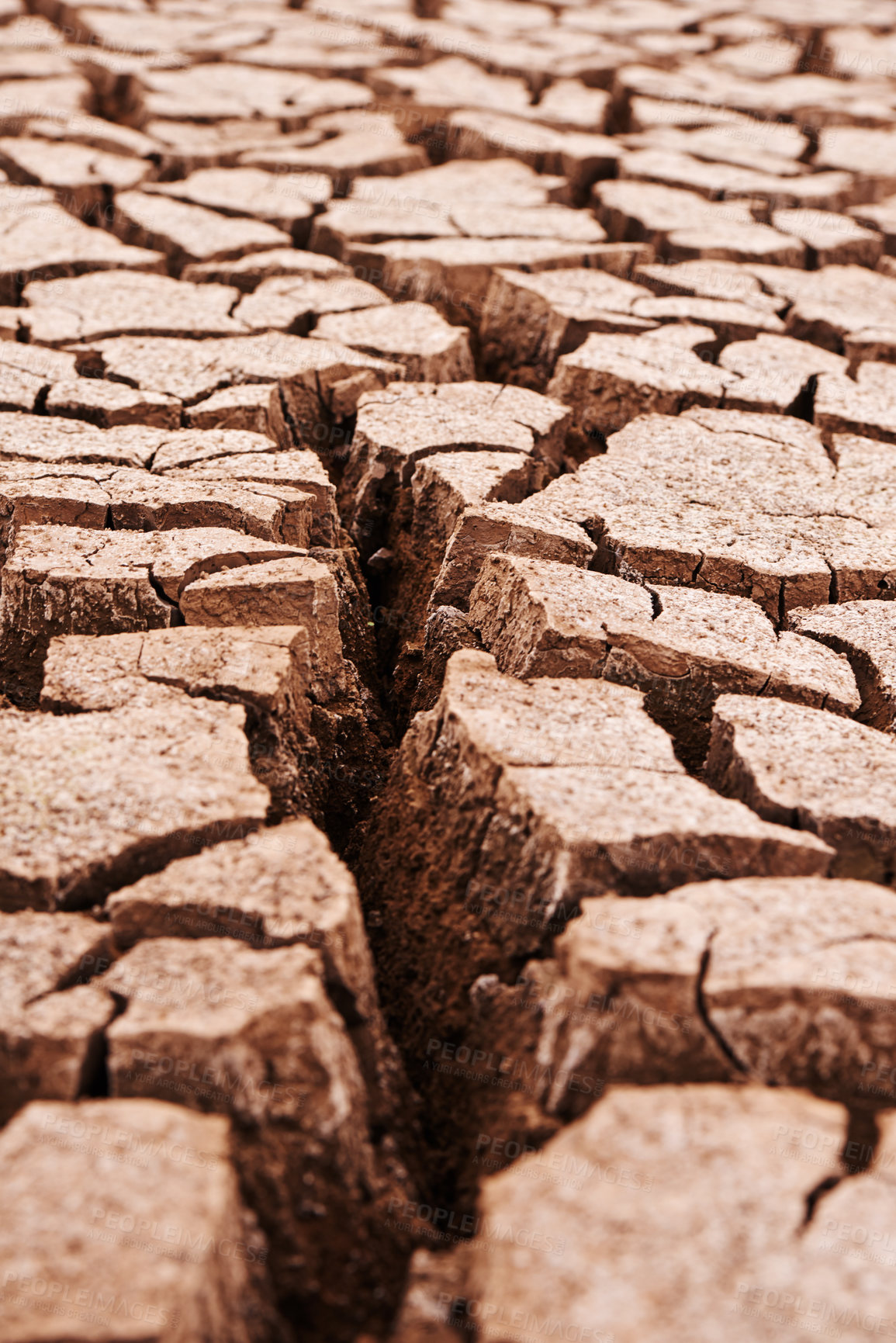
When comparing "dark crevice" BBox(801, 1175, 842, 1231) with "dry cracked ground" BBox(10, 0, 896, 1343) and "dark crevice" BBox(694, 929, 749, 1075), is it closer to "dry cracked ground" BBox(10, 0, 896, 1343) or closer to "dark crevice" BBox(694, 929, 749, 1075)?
"dry cracked ground" BBox(10, 0, 896, 1343)

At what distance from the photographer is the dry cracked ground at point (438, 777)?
1127 millimetres

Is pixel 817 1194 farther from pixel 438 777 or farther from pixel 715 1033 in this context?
pixel 438 777

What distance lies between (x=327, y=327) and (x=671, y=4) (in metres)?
A: 5.46

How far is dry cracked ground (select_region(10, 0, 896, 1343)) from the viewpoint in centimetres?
113

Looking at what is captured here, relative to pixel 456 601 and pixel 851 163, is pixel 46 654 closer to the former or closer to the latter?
pixel 456 601

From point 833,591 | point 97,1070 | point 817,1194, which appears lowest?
point 97,1070

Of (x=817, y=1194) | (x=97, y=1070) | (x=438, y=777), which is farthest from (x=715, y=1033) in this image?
(x=97, y=1070)

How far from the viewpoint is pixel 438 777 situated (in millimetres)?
1743

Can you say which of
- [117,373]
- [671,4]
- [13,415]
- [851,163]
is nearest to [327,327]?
[117,373]

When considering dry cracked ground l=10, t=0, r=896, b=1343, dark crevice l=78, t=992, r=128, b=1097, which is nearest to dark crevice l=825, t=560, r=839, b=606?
dry cracked ground l=10, t=0, r=896, b=1343

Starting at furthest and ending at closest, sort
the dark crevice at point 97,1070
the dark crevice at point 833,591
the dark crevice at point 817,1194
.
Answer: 1. the dark crevice at point 833,591
2. the dark crevice at point 97,1070
3. the dark crevice at point 817,1194

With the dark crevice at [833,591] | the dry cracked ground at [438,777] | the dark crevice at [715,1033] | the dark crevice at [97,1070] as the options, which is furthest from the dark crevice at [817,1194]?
the dark crevice at [833,591]

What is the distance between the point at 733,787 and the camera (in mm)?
1704

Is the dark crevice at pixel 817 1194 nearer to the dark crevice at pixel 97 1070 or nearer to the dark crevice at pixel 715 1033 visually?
the dark crevice at pixel 715 1033
